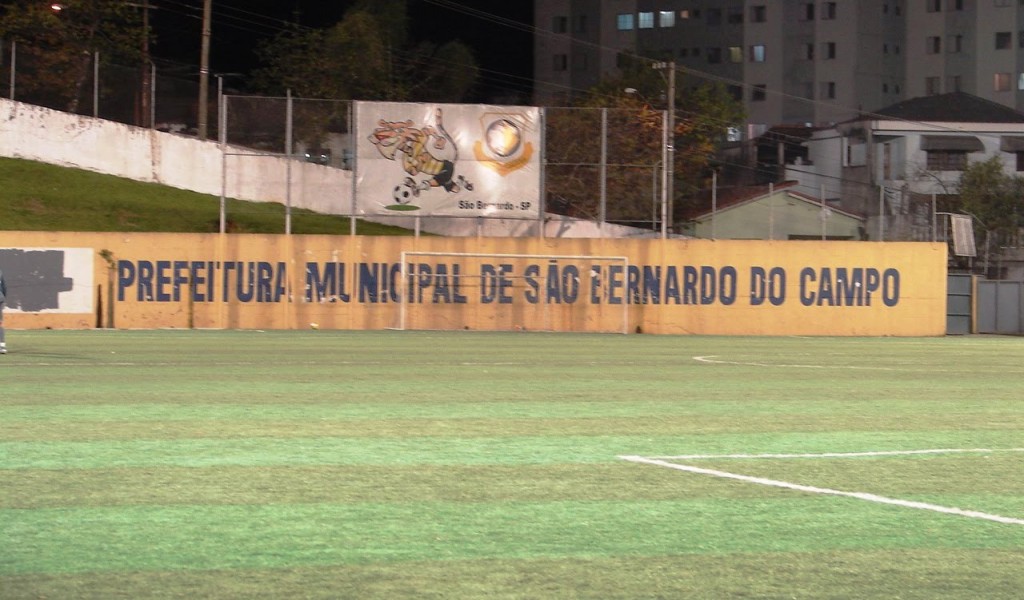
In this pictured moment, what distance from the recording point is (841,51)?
10294 cm

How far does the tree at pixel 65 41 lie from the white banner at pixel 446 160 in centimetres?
1418

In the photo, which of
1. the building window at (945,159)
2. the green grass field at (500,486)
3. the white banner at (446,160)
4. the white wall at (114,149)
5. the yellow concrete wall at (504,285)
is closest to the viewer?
the green grass field at (500,486)

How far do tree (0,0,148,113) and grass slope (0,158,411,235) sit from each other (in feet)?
8.52

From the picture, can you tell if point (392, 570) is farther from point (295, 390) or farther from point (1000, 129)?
point (1000, 129)

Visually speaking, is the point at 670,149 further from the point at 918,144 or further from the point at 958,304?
the point at 918,144

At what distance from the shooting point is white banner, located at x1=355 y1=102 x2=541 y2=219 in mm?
31469

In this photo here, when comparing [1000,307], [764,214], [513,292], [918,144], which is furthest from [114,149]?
[918,144]

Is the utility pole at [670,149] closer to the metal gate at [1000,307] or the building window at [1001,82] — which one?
the metal gate at [1000,307]

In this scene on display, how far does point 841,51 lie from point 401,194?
79462 millimetres

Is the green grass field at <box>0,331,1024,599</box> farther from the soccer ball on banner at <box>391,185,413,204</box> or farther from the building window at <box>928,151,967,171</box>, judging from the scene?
the building window at <box>928,151,967,171</box>

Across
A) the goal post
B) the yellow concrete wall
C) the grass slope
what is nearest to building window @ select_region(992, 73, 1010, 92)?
the grass slope

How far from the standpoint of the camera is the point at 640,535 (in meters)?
6.23

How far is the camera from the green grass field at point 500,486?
541cm

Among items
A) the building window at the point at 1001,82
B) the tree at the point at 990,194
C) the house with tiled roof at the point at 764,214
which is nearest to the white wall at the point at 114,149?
the house with tiled roof at the point at 764,214
